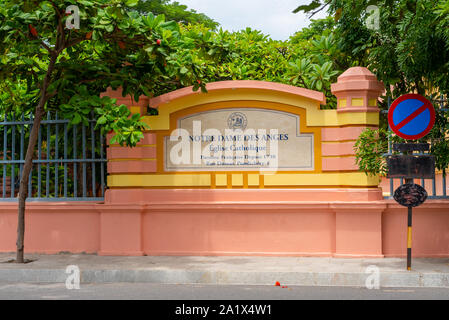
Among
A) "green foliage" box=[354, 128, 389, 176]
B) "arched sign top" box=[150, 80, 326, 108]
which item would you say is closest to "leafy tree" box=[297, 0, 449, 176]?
"green foliage" box=[354, 128, 389, 176]

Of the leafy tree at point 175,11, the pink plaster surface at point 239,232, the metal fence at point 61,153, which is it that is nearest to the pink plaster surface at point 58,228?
the metal fence at point 61,153

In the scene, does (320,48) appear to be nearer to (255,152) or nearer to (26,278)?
(255,152)

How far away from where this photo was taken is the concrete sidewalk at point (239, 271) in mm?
8695

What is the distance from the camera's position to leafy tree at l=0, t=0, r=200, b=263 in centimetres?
913

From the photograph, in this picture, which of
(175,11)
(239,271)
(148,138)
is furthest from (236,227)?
(175,11)

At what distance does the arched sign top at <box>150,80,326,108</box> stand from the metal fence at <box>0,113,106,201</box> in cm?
121

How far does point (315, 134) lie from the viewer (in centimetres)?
1059

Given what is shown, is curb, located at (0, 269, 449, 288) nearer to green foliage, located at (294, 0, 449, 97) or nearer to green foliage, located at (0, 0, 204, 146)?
green foliage, located at (0, 0, 204, 146)

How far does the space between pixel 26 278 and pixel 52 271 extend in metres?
0.37

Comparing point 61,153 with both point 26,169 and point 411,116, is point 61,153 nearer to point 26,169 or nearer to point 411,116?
point 26,169

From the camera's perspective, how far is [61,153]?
12.0 meters

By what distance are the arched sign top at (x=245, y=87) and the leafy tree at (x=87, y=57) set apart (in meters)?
0.32

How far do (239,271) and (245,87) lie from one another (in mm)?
3139

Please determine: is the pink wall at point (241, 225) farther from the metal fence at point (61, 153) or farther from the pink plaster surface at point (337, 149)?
the pink plaster surface at point (337, 149)
